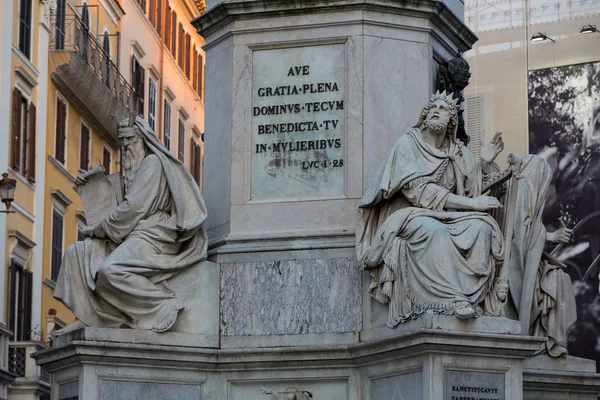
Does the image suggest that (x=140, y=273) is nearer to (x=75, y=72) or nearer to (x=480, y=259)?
(x=480, y=259)

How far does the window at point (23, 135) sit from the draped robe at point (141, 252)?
81.9 feet

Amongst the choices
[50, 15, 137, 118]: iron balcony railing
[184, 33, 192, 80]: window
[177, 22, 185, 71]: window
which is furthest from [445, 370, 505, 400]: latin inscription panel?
[184, 33, 192, 80]: window

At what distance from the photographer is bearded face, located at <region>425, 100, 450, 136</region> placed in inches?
A: 604

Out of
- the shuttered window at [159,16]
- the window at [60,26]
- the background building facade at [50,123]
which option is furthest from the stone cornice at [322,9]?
the shuttered window at [159,16]

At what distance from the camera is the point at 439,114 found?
15336 millimetres

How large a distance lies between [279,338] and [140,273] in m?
1.34

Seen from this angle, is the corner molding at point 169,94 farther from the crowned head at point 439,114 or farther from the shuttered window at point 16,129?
the crowned head at point 439,114

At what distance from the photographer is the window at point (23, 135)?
40.5 m

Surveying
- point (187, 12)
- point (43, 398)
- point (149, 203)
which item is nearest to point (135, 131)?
point (149, 203)

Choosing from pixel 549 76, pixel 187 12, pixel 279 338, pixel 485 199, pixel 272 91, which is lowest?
pixel 279 338

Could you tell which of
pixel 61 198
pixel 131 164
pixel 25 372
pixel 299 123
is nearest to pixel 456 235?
pixel 299 123

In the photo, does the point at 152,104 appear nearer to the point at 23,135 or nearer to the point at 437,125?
the point at 23,135

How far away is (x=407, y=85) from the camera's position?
53.1 ft

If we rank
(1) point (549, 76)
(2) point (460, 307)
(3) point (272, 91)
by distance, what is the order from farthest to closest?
(1) point (549, 76), (3) point (272, 91), (2) point (460, 307)
